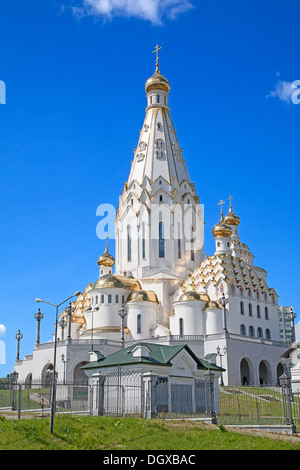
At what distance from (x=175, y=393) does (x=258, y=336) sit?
107 feet

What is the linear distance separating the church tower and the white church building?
0.12 meters

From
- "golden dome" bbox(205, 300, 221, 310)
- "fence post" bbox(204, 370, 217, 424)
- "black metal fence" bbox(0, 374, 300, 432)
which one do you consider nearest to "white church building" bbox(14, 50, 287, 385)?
"golden dome" bbox(205, 300, 221, 310)

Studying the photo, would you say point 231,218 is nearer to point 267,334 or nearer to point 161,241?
point 161,241

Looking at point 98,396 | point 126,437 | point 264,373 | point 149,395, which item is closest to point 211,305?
point 264,373

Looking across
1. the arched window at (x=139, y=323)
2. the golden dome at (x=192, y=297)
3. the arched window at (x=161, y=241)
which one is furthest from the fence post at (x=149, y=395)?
the arched window at (x=161, y=241)

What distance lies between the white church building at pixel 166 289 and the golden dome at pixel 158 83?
13 cm

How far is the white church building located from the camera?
51.8m

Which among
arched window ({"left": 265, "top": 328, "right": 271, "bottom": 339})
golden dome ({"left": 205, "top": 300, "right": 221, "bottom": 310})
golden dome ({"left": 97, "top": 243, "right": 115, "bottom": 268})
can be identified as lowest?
arched window ({"left": 265, "top": 328, "right": 271, "bottom": 339})

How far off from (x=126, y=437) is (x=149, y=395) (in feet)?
17.2

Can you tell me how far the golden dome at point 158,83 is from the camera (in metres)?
69.3

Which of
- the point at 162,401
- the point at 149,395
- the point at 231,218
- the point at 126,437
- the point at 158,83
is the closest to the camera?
the point at 126,437

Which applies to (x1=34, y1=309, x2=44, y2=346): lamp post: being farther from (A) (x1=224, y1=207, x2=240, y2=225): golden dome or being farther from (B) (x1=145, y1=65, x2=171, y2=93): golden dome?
(B) (x1=145, y1=65, x2=171, y2=93): golden dome

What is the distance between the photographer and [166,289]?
59.8m

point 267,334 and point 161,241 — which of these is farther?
point 161,241
